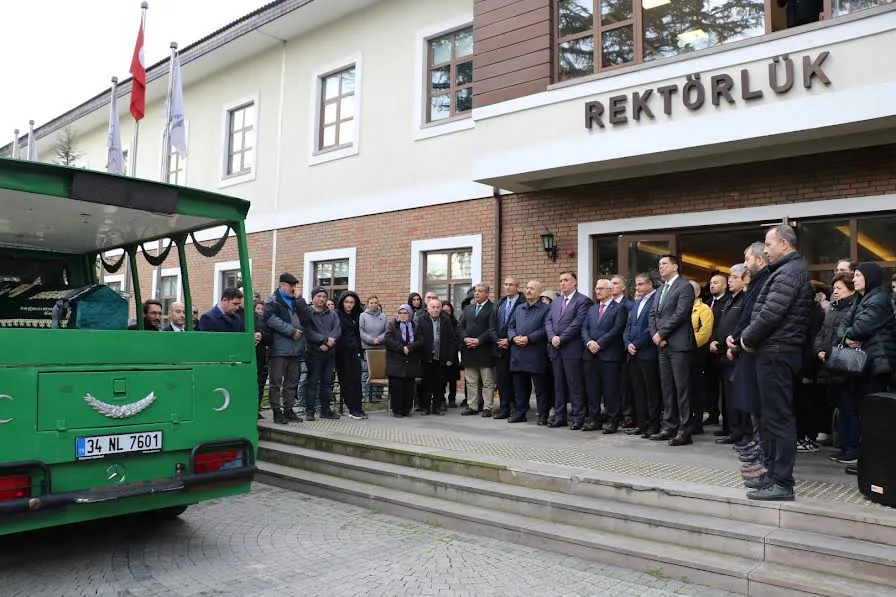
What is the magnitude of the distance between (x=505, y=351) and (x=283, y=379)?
2986mm

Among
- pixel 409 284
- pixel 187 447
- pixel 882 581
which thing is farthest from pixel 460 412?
pixel 882 581

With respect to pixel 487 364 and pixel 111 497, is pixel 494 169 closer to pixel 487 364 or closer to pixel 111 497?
pixel 487 364

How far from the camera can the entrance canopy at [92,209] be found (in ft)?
14.6

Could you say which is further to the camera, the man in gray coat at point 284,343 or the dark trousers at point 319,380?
the dark trousers at point 319,380

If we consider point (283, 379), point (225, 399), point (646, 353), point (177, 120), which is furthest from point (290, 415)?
point (177, 120)

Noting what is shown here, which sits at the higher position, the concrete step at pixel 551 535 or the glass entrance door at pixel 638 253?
the glass entrance door at pixel 638 253

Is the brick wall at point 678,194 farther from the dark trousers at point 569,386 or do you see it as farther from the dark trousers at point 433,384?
the dark trousers at point 569,386

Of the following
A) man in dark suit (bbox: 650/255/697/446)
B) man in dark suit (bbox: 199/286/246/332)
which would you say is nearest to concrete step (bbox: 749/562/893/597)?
man in dark suit (bbox: 650/255/697/446)

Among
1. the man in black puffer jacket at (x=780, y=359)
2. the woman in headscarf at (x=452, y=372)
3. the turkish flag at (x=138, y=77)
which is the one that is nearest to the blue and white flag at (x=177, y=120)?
the turkish flag at (x=138, y=77)

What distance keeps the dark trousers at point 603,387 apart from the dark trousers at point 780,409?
3015 millimetres

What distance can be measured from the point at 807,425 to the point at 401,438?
4267 millimetres

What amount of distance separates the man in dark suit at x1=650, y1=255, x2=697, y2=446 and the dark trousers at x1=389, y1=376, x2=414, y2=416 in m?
3.72

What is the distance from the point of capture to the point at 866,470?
15.6 feet

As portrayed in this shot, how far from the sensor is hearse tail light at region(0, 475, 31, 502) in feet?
13.2
